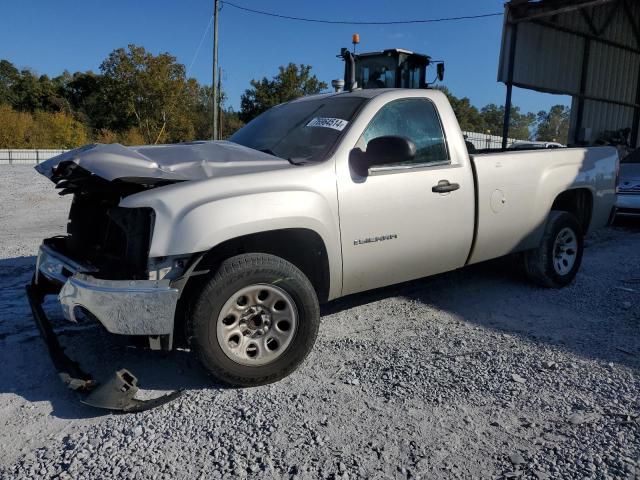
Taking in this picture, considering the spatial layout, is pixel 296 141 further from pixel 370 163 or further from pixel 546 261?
pixel 546 261

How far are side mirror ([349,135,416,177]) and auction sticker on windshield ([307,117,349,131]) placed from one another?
274 mm

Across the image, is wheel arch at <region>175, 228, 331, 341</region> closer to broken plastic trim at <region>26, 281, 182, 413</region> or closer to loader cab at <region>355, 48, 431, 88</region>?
broken plastic trim at <region>26, 281, 182, 413</region>

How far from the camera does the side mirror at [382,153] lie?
357 cm

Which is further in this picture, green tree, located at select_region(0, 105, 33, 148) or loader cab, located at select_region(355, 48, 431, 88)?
→ green tree, located at select_region(0, 105, 33, 148)

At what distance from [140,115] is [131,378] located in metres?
38.9

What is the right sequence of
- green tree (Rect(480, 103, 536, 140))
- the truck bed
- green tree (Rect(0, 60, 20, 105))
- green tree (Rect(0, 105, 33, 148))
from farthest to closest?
green tree (Rect(480, 103, 536, 140))
green tree (Rect(0, 60, 20, 105))
green tree (Rect(0, 105, 33, 148))
the truck bed

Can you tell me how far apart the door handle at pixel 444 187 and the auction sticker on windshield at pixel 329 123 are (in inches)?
32.6

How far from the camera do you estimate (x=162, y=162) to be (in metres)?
3.43

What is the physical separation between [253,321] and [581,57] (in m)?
19.6

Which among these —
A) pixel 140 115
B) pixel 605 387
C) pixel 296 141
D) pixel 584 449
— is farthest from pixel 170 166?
pixel 140 115

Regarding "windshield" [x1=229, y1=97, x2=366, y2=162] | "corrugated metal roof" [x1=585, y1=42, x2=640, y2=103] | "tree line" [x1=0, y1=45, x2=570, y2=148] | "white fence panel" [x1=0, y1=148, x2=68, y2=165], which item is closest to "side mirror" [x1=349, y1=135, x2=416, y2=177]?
"windshield" [x1=229, y1=97, x2=366, y2=162]

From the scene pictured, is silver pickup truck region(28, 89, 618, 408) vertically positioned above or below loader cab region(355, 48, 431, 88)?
below

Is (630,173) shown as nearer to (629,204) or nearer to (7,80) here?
(629,204)

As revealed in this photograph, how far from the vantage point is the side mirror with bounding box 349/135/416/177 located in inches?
141
